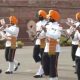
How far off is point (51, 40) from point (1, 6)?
2091 cm

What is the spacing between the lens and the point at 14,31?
1427cm

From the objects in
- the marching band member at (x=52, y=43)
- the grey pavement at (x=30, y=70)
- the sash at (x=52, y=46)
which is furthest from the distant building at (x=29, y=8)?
the sash at (x=52, y=46)

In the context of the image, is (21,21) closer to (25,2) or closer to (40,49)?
(25,2)

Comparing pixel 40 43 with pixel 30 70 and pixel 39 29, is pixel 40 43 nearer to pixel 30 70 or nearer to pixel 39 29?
pixel 39 29

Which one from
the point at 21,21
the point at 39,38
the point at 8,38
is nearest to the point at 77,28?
the point at 39,38

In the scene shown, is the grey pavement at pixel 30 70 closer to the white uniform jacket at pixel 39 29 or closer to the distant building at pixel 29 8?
the white uniform jacket at pixel 39 29

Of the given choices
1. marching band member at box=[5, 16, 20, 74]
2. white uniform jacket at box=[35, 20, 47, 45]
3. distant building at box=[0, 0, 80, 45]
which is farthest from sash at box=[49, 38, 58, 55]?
distant building at box=[0, 0, 80, 45]

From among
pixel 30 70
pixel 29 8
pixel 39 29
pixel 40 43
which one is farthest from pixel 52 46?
pixel 29 8

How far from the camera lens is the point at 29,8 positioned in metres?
32.3

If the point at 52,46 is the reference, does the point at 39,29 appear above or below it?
above

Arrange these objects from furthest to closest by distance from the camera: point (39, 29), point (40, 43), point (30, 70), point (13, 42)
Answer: point (30, 70) < point (13, 42) < point (40, 43) < point (39, 29)

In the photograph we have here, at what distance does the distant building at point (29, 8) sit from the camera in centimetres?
3191

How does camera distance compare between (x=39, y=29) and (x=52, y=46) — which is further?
(x=39, y=29)

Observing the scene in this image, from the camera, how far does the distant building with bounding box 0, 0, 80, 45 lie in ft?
105
